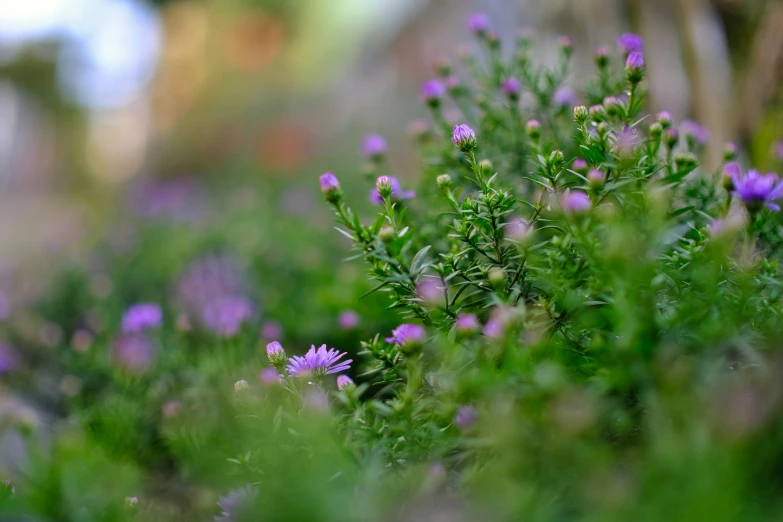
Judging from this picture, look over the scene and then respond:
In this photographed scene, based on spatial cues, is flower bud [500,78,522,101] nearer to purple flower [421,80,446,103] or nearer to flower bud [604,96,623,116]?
purple flower [421,80,446,103]

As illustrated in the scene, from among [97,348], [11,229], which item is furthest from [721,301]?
[11,229]

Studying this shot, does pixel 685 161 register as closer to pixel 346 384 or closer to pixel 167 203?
pixel 346 384

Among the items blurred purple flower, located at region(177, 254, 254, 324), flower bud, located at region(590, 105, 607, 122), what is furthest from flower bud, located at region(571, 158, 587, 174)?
blurred purple flower, located at region(177, 254, 254, 324)

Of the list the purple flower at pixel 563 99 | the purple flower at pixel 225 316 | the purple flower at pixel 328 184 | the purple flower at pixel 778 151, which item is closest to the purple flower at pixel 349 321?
the purple flower at pixel 225 316

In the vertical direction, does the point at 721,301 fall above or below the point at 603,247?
below

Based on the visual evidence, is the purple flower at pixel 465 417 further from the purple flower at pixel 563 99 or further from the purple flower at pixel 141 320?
the purple flower at pixel 141 320

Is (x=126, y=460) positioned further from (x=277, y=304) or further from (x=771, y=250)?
(x=771, y=250)
